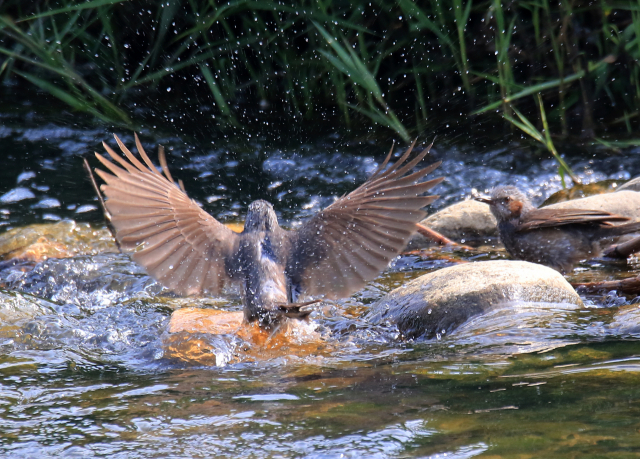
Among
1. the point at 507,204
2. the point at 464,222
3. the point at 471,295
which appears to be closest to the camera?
the point at 471,295

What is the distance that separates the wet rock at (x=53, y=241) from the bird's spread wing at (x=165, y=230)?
1708 mm

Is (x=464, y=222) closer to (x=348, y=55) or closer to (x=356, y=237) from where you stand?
(x=356, y=237)

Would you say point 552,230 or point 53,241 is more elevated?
point 53,241

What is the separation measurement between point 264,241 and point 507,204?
2.03 meters

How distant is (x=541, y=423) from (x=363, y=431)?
61cm

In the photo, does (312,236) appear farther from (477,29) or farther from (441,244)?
(477,29)

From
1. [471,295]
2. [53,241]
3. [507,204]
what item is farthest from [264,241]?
[53,241]

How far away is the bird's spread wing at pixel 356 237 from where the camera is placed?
186 inches

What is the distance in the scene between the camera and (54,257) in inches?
241

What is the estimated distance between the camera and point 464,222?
6449mm

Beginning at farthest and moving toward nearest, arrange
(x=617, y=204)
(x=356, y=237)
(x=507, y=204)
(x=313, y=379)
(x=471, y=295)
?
(x=617, y=204) → (x=507, y=204) → (x=356, y=237) → (x=471, y=295) → (x=313, y=379)

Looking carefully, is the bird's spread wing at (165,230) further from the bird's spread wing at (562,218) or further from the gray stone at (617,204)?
the gray stone at (617,204)

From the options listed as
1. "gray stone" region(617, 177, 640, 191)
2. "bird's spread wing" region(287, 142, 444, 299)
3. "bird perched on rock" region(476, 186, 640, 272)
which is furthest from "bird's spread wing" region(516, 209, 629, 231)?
"bird's spread wing" region(287, 142, 444, 299)

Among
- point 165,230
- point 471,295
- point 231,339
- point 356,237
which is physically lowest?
point 231,339
